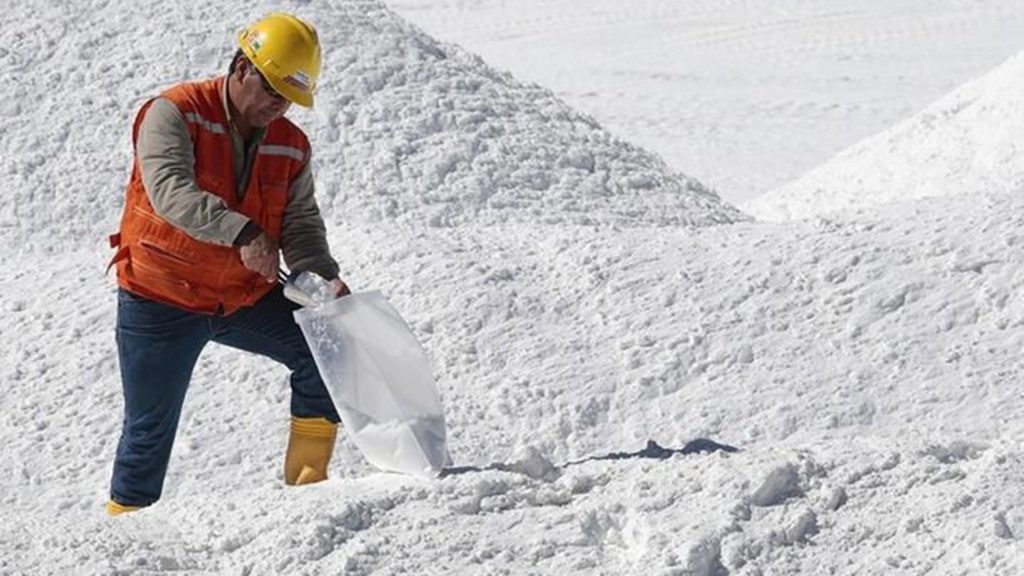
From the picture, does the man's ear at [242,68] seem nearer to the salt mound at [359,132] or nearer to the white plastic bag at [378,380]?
the white plastic bag at [378,380]

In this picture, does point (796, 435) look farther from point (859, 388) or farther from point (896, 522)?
point (896, 522)

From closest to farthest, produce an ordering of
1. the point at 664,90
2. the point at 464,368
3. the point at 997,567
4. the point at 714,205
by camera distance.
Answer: the point at 997,567, the point at 464,368, the point at 714,205, the point at 664,90

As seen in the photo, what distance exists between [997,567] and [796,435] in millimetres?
1774

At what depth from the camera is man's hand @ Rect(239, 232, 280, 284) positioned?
394 cm

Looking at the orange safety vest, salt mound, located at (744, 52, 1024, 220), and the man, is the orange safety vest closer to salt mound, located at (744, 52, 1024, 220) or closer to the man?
the man

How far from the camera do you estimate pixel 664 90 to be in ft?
48.8

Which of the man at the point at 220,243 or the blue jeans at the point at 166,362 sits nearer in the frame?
the man at the point at 220,243

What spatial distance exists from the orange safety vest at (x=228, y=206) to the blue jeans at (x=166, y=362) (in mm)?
42

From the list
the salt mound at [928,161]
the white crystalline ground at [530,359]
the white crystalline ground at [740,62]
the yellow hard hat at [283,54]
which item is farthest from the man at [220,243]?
the white crystalline ground at [740,62]

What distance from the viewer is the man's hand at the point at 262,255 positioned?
3936mm

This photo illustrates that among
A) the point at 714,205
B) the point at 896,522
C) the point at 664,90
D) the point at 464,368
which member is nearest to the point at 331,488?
the point at 896,522

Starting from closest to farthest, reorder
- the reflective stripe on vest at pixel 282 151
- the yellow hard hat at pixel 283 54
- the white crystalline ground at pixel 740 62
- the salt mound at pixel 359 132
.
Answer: the yellow hard hat at pixel 283 54, the reflective stripe on vest at pixel 282 151, the salt mound at pixel 359 132, the white crystalline ground at pixel 740 62

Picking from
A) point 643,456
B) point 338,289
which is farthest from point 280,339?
point 643,456

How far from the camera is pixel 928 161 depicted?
32.8ft
